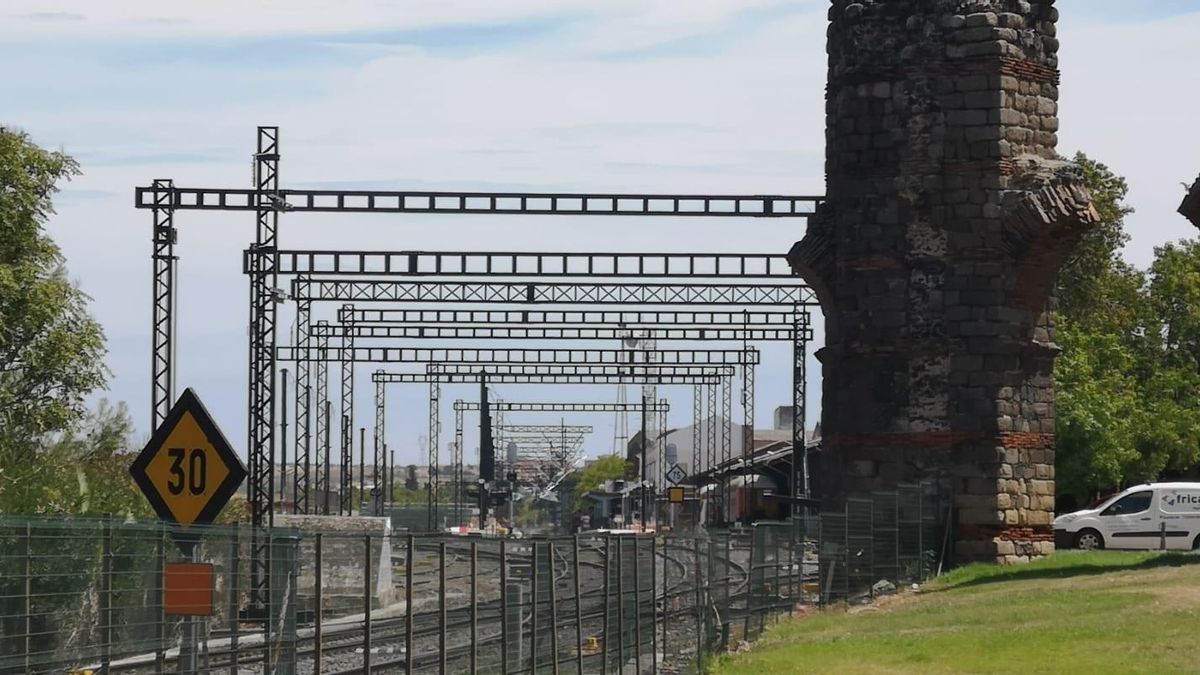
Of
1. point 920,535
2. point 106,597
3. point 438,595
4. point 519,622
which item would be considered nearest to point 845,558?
point 920,535

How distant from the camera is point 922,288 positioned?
38.0 meters

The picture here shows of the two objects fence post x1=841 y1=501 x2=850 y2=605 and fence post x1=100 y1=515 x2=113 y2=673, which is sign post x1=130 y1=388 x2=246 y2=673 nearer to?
fence post x1=100 y1=515 x2=113 y2=673

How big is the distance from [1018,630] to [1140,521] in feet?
77.9

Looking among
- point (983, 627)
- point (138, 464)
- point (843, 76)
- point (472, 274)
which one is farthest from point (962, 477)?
point (138, 464)

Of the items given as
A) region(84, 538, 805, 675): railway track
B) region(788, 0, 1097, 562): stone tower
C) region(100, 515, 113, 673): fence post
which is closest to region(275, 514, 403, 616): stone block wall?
region(84, 538, 805, 675): railway track

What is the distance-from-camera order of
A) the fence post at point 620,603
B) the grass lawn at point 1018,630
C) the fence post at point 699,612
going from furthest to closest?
1. the fence post at point 699,612
2. the grass lawn at point 1018,630
3. the fence post at point 620,603

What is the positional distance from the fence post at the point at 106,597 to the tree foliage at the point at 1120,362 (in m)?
41.5

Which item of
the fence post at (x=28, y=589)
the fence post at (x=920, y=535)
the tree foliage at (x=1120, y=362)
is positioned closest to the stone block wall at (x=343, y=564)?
the fence post at (x=28, y=589)

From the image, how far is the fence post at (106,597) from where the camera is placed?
45.3ft

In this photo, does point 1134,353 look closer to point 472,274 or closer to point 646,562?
point 472,274

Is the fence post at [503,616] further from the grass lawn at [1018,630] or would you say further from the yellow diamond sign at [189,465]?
the grass lawn at [1018,630]

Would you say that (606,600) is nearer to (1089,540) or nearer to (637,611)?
(637,611)

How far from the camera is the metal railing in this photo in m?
14.1

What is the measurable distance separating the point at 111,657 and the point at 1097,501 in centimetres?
4587
